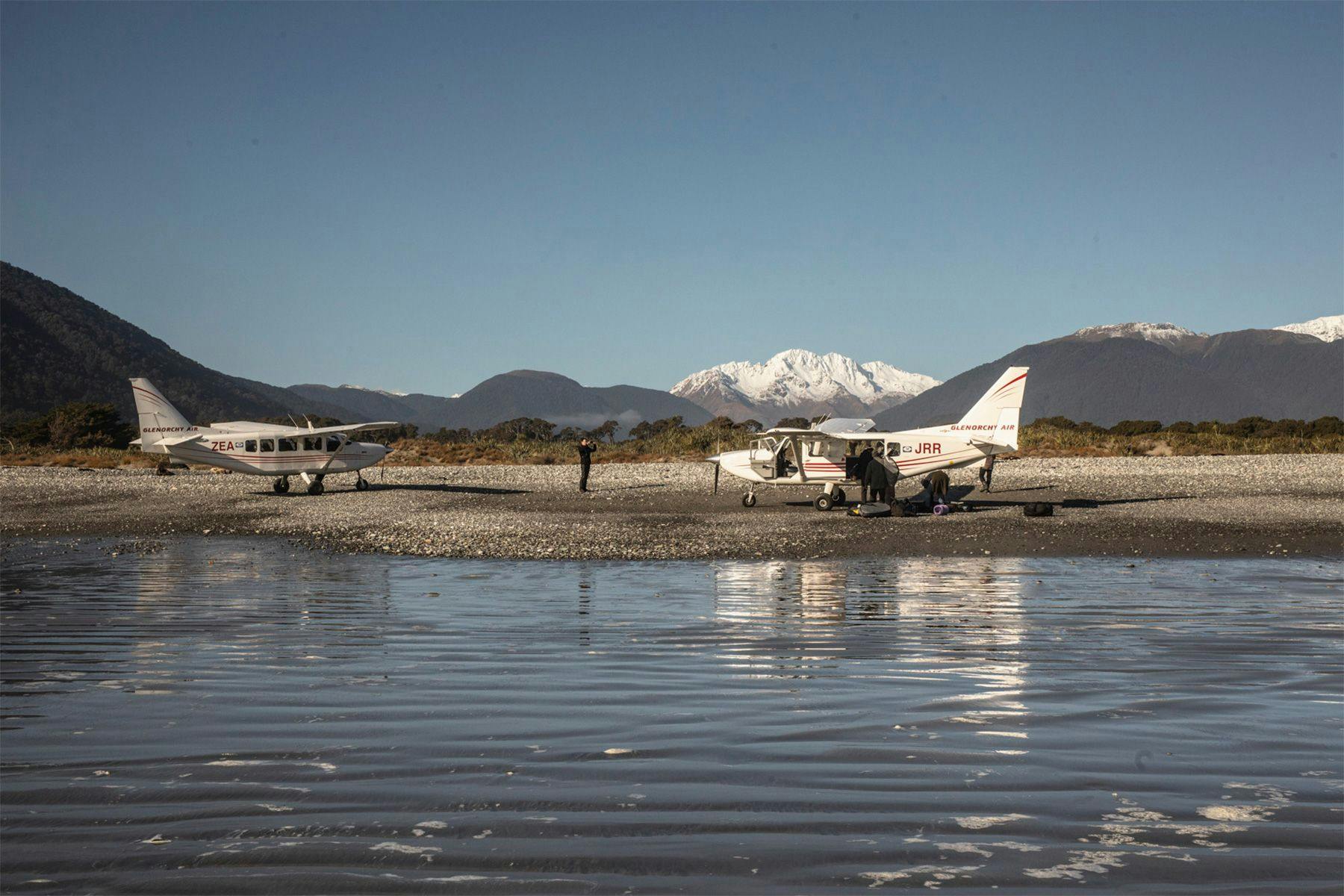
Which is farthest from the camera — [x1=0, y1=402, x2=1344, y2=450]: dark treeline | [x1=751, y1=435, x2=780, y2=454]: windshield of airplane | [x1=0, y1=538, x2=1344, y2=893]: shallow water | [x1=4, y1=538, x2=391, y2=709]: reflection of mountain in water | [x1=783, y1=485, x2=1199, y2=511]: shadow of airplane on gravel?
[x1=0, y1=402, x2=1344, y2=450]: dark treeline

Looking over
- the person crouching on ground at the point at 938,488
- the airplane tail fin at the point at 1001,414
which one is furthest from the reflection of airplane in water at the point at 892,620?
the airplane tail fin at the point at 1001,414

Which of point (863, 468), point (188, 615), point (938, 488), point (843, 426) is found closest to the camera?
point (188, 615)

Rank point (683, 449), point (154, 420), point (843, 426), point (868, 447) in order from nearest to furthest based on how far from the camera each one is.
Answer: point (868, 447)
point (843, 426)
point (154, 420)
point (683, 449)

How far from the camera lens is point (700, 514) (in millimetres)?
23016

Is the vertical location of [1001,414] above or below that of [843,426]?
above

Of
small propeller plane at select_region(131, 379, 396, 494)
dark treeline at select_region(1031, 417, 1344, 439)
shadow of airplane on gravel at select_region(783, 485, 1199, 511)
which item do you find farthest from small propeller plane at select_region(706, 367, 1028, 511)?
dark treeline at select_region(1031, 417, 1344, 439)

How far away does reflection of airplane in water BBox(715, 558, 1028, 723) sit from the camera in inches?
273

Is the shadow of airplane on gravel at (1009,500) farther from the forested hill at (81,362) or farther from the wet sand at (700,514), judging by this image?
the forested hill at (81,362)

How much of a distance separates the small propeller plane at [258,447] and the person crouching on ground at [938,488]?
15528mm

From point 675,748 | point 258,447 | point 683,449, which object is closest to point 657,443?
point 683,449

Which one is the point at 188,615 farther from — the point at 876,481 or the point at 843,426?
the point at 843,426

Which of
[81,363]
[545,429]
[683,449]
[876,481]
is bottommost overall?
[876,481]

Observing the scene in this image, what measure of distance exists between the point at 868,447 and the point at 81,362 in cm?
14485

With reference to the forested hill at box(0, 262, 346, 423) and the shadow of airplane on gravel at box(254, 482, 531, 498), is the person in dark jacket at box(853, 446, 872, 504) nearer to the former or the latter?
the shadow of airplane on gravel at box(254, 482, 531, 498)
